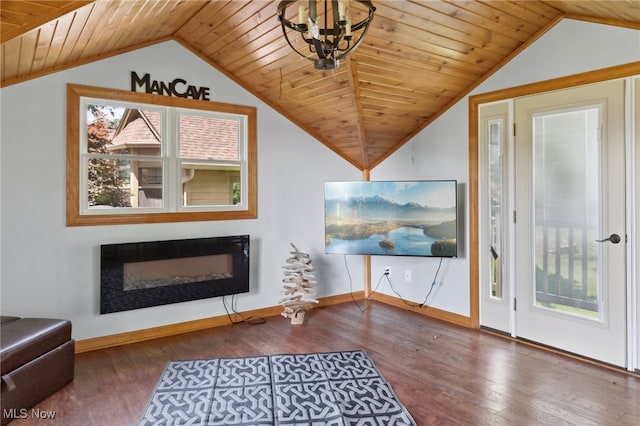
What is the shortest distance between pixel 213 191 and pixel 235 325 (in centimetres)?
141

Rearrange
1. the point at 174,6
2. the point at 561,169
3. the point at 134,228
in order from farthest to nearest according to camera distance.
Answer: the point at 134,228, the point at 561,169, the point at 174,6

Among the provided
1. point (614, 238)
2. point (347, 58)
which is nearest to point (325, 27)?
point (347, 58)

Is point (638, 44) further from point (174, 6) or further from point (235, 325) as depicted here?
point (235, 325)

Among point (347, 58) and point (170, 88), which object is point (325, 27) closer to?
point (347, 58)

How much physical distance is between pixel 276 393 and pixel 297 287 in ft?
5.27

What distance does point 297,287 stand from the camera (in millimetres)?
4109

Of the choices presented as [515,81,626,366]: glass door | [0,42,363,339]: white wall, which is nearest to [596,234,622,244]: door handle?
[515,81,626,366]: glass door

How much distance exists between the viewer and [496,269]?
3.71 m

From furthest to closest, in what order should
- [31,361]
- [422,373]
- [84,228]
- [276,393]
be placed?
[84,228] < [422,373] < [276,393] < [31,361]

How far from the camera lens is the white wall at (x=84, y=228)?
3.05 meters

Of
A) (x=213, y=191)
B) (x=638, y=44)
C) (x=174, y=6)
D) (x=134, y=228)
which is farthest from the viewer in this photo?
(x=213, y=191)

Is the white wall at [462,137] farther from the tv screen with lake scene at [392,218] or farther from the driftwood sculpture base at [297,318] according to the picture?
the driftwood sculpture base at [297,318]

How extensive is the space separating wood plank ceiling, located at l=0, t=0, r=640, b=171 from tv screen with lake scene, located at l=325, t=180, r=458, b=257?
689 millimetres

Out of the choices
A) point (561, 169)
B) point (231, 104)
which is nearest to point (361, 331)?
point (561, 169)
